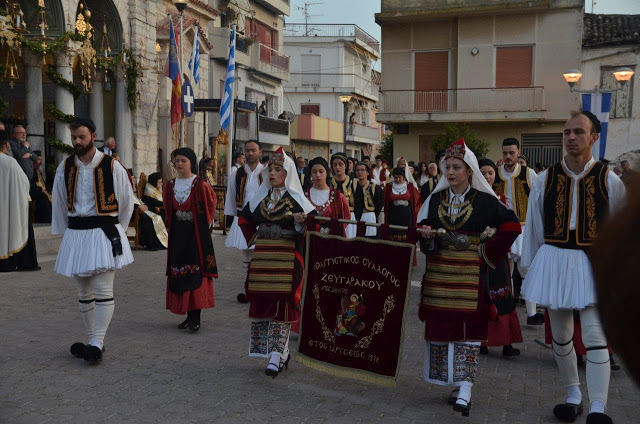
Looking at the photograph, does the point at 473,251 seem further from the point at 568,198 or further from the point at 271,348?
the point at 271,348

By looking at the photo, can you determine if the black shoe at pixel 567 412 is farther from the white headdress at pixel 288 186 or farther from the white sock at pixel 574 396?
the white headdress at pixel 288 186

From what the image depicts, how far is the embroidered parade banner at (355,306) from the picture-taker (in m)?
5.36

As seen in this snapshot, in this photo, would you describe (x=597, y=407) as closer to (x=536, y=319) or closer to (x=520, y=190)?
(x=536, y=319)

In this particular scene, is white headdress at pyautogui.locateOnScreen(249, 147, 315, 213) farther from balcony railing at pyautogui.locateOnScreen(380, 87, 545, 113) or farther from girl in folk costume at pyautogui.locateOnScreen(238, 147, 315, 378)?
balcony railing at pyautogui.locateOnScreen(380, 87, 545, 113)

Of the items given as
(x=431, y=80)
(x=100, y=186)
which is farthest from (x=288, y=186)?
(x=431, y=80)

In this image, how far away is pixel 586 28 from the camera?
30.5 meters

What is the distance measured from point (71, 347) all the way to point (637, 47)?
28134 millimetres

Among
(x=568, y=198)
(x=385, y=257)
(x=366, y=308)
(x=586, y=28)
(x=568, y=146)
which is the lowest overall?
(x=366, y=308)

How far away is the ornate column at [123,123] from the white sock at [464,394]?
1765 centimetres

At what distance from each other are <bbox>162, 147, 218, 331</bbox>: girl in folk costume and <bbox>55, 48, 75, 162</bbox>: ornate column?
11.5m

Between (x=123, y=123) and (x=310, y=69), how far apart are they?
3470 cm

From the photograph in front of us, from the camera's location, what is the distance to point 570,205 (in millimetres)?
5027

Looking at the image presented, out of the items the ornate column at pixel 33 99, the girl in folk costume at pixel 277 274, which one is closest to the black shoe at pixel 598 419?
the girl in folk costume at pixel 277 274

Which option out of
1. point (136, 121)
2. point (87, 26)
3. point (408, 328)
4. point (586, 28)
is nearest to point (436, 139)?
point (586, 28)
